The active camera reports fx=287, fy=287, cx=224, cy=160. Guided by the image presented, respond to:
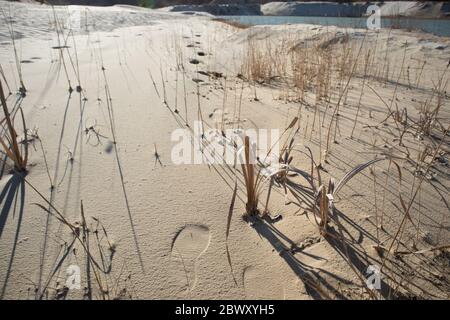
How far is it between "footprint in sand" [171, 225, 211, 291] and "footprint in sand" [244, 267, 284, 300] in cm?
14

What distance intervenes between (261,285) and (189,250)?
0.22 metres

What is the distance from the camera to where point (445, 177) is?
109 cm

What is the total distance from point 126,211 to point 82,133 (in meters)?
0.62

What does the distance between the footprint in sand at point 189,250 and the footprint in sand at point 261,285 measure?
5.4 inches

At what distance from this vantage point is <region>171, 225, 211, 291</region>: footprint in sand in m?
0.74

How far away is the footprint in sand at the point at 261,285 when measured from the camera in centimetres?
71
